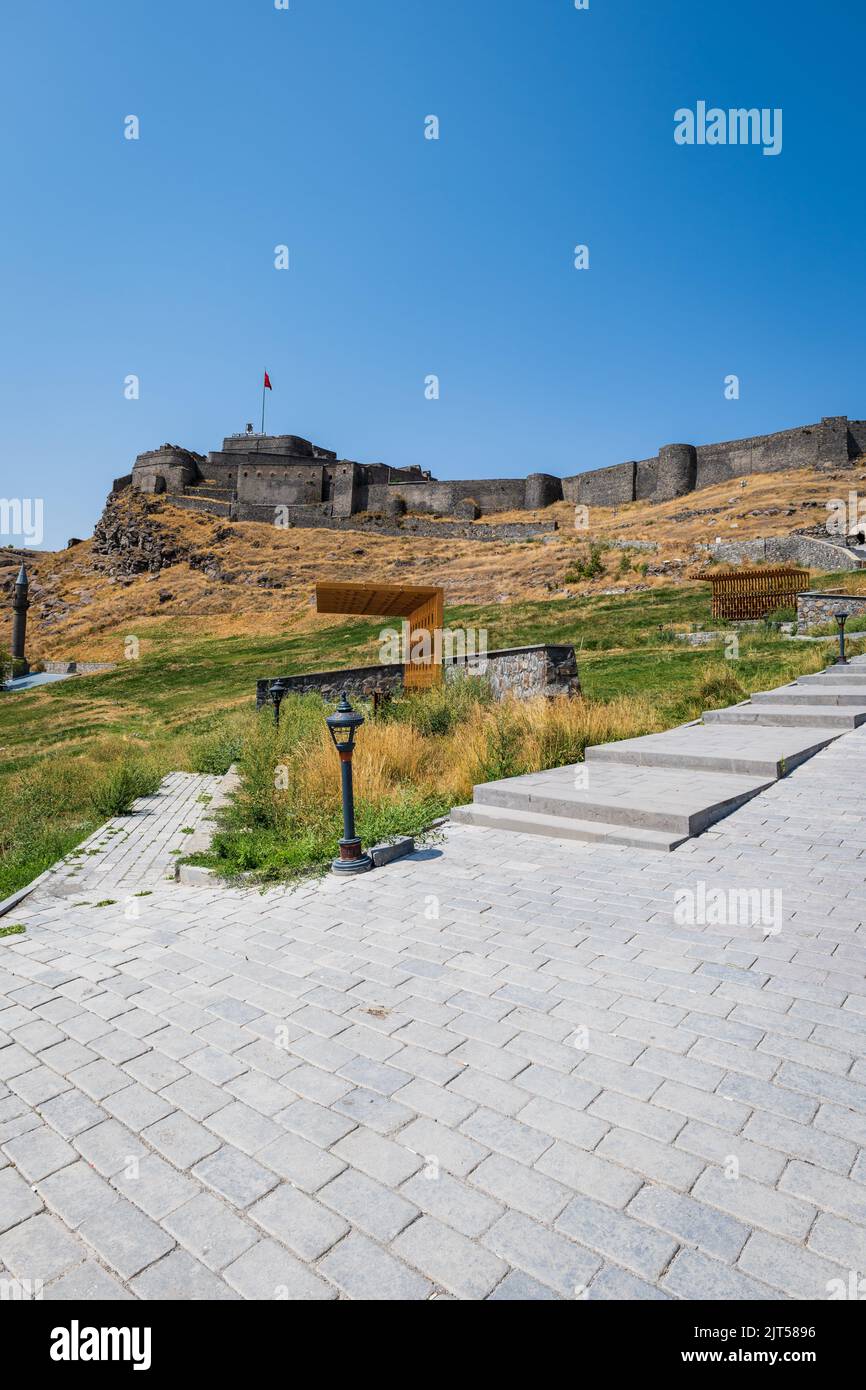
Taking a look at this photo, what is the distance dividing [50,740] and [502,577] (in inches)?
1075

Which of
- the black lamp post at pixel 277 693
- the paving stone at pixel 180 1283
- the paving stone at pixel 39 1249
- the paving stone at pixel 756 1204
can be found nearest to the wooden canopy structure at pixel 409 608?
the black lamp post at pixel 277 693

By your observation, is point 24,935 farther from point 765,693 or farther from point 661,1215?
point 765,693

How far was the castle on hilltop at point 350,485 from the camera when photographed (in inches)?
2351

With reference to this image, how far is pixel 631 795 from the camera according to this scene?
6680 millimetres

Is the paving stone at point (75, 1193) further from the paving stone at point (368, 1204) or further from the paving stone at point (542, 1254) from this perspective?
the paving stone at point (542, 1254)

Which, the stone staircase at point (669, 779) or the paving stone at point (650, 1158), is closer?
the paving stone at point (650, 1158)

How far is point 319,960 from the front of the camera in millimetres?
3979

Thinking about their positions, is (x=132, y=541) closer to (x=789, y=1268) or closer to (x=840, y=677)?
(x=840, y=677)

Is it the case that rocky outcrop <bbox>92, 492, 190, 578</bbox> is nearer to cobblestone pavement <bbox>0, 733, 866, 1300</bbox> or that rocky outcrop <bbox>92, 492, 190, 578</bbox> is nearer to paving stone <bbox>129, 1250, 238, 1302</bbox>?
cobblestone pavement <bbox>0, 733, 866, 1300</bbox>

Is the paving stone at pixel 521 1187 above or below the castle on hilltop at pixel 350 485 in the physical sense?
below

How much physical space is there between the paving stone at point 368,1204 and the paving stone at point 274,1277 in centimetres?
20

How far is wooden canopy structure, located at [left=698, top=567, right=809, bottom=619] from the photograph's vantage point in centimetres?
2405

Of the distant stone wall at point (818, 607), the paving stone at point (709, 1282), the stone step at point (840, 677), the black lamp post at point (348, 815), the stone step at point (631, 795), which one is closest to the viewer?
the paving stone at point (709, 1282)
